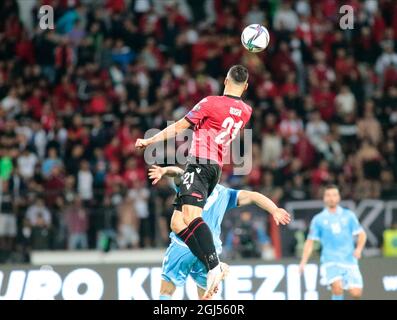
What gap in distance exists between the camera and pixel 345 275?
50.4 feet

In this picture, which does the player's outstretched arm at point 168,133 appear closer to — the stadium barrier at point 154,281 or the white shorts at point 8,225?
the stadium barrier at point 154,281

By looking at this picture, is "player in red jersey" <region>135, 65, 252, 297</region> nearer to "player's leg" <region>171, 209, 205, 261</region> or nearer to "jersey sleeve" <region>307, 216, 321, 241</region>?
"player's leg" <region>171, 209, 205, 261</region>

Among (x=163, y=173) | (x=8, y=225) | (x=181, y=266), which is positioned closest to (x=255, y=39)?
(x=163, y=173)

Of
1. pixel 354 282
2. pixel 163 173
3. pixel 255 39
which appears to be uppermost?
pixel 255 39

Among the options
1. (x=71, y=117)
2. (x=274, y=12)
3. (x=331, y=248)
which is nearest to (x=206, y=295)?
(x=331, y=248)

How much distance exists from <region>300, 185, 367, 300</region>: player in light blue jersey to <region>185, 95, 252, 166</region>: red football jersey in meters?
4.52

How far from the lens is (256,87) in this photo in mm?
22797

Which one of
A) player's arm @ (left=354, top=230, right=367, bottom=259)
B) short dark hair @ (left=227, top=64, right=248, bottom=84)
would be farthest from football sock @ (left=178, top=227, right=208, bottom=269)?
player's arm @ (left=354, top=230, right=367, bottom=259)

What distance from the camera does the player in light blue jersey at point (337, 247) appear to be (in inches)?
603

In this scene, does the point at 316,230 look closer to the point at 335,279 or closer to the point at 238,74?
the point at 335,279

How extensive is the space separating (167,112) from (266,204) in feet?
35.2

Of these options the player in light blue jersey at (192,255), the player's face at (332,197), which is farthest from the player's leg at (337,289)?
the player in light blue jersey at (192,255)
